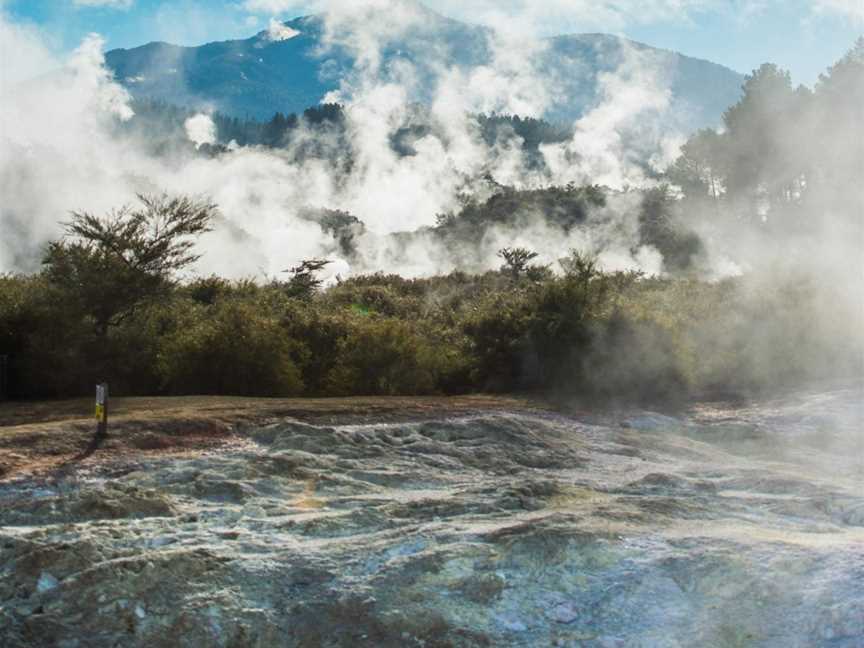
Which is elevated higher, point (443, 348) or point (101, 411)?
point (443, 348)

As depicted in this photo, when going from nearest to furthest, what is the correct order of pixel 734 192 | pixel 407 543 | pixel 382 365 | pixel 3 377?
pixel 407 543, pixel 3 377, pixel 382 365, pixel 734 192

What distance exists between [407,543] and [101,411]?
495cm

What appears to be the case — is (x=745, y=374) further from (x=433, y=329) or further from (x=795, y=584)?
(x=795, y=584)

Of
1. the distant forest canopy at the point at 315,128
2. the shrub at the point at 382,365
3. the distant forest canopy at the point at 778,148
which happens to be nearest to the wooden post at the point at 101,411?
the shrub at the point at 382,365

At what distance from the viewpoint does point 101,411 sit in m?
10.1

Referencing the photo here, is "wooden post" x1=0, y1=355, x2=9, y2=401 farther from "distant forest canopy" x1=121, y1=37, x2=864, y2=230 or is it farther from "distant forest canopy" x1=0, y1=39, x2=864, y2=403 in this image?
"distant forest canopy" x1=121, y1=37, x2=864, y2=230

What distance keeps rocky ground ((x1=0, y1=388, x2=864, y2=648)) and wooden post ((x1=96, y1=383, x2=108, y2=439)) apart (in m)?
0.22

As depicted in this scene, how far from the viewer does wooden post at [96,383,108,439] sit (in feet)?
32.5

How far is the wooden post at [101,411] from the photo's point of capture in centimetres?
991

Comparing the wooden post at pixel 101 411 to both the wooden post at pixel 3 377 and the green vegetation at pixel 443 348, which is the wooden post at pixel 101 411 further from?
the wooden post at pixel 3 377

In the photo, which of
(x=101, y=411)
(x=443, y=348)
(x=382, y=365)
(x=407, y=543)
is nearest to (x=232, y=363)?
(x=382, y=365)

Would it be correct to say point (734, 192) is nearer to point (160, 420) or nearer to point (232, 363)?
point (232, 363)

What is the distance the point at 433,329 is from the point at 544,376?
4.47 m

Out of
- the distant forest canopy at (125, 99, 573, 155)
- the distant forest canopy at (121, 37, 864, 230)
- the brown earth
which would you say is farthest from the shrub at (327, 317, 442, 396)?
the distant forest canopy at (125, 99, 573, 155)
